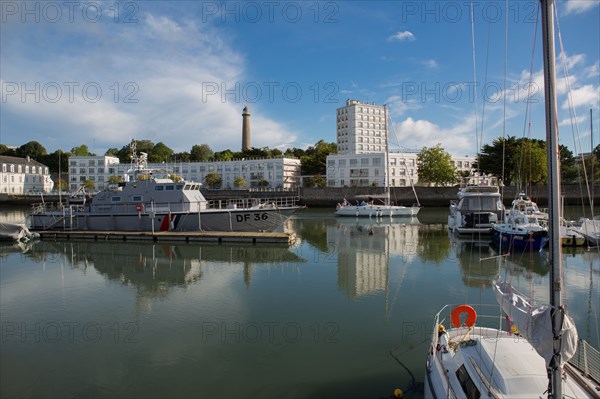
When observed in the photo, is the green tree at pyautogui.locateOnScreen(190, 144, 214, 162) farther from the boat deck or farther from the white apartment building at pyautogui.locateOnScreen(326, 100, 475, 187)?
the boat deck

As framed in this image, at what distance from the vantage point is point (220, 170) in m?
90.5

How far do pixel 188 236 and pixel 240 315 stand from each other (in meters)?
16.9

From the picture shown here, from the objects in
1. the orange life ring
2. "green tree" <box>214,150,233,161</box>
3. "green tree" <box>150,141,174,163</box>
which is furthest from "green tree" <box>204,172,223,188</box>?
the orange life ring

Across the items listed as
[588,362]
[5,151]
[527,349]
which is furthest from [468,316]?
[5,151]

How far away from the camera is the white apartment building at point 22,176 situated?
83688 mm

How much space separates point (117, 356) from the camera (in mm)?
10180

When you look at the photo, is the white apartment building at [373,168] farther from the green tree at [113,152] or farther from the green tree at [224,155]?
the green tree at [113,152]

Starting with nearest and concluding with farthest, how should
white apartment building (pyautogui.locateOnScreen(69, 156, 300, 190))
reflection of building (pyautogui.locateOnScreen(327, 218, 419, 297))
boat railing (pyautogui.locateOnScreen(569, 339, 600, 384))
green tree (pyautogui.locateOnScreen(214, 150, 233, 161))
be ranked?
boat railing (pyautogui.locateOnScreen(569, 339, 600, 384))
reflection of building (pyautogui.locateOnScreen(327, 218, 419, 297))
white apartment building (pyautogui.locateOnScreen(69, 156, 300, 190))
green tree (pyautogui.locateOnScreen(214, 150, 233, 161))

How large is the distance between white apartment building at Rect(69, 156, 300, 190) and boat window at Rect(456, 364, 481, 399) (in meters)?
77.3

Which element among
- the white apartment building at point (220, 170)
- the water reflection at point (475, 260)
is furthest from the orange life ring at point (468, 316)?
the white apartment building at point (220, 170)

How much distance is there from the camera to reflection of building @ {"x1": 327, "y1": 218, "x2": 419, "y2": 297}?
17.3 meters

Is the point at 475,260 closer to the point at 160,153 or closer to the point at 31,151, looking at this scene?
the point at 160,153

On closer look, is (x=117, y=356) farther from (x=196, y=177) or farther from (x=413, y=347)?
(x=196, y=177)

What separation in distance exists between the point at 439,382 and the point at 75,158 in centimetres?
10506
